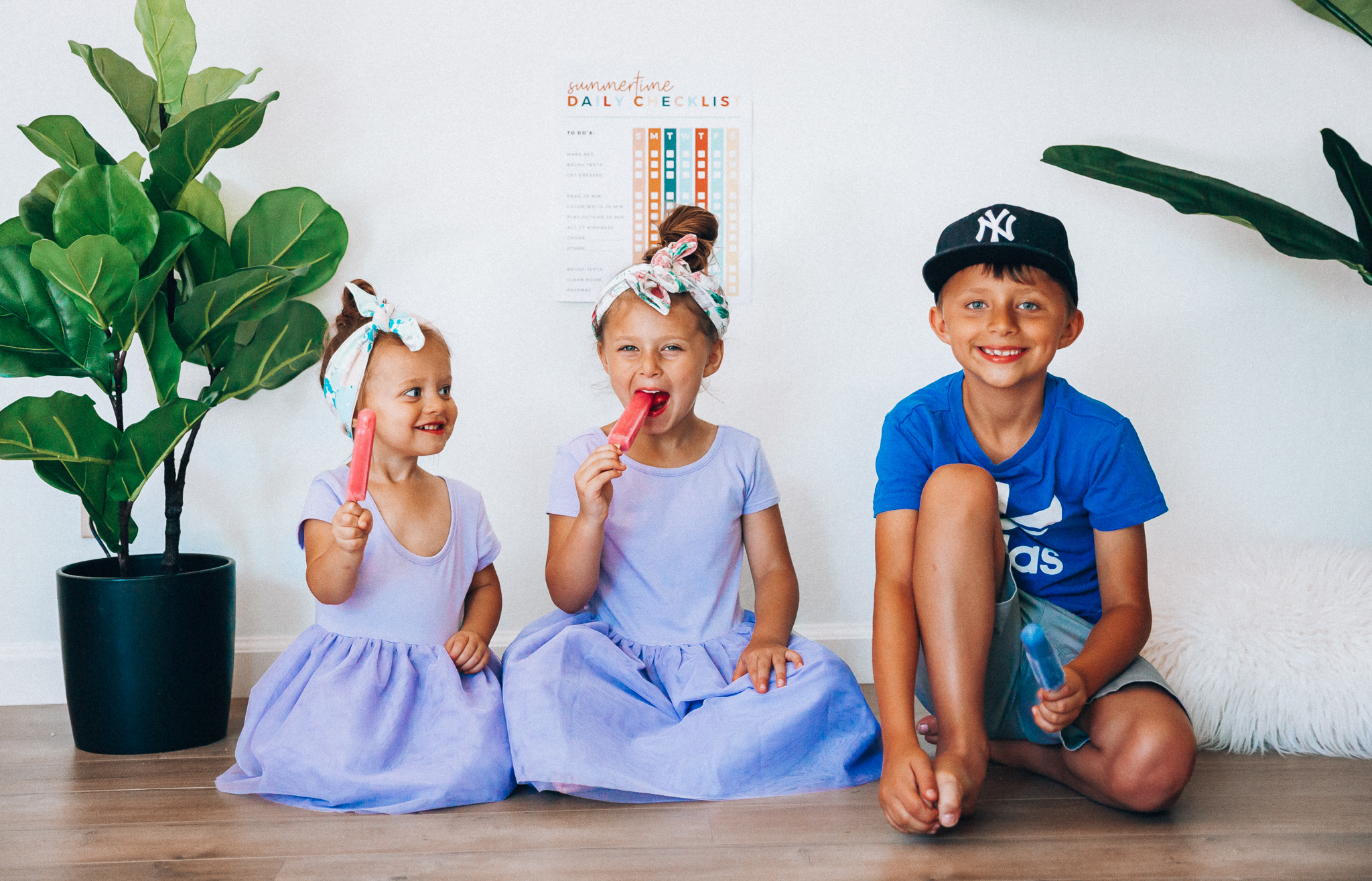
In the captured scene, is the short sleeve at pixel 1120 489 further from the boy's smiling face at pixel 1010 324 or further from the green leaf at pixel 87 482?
the green leaf at pixel 87 482

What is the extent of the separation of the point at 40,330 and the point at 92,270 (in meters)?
0.17

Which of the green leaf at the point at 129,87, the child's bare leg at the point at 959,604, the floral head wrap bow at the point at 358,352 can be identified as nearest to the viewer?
the child's bare leg at the point at 959,604

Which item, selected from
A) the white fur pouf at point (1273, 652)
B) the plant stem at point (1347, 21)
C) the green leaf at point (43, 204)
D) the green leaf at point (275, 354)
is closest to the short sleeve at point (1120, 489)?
the white fur pouf at point (1273, 652)

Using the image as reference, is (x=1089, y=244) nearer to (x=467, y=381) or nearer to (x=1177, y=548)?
(x=1177, y=548)

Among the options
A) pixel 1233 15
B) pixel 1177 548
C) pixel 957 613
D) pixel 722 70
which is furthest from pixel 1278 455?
pixel 722 70

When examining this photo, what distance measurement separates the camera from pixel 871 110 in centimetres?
198

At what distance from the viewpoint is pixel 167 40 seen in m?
1.62

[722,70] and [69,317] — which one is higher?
[722,70]

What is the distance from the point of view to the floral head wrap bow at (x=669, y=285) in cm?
151

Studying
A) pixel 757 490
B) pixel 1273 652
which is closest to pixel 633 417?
pixel 757 490

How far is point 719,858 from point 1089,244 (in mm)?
1425

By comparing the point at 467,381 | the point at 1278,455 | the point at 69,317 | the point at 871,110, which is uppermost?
the point at 871,110

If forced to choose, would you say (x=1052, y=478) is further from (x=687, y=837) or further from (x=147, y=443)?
(x=147, y=443)

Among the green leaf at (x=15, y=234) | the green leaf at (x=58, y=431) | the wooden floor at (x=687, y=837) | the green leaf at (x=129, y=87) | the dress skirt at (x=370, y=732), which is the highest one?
the green leaf at (x=129, y=87)
